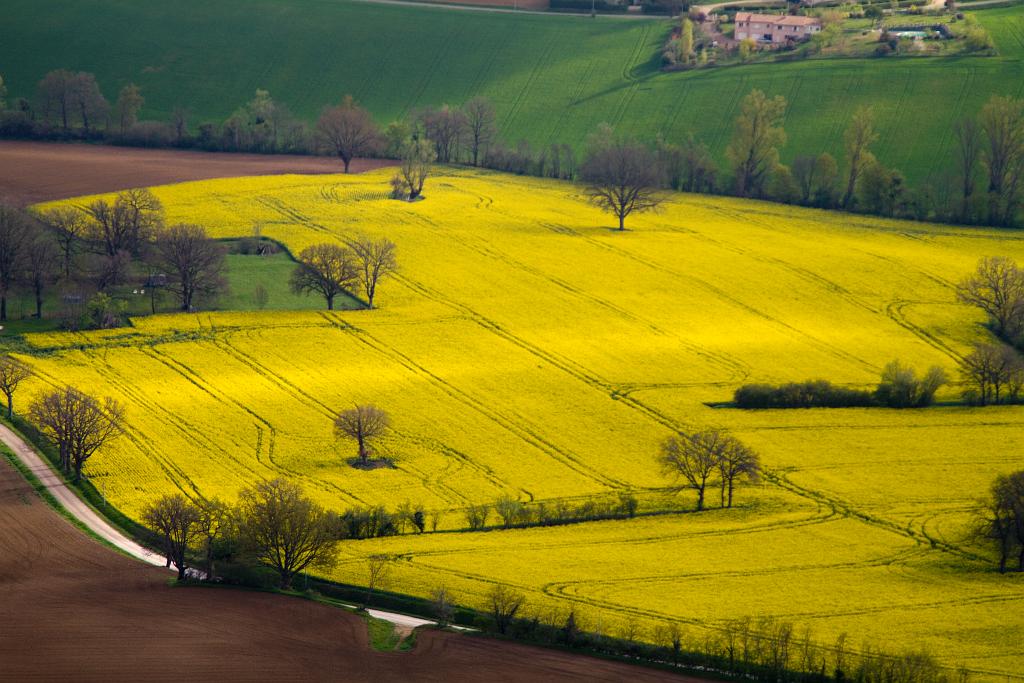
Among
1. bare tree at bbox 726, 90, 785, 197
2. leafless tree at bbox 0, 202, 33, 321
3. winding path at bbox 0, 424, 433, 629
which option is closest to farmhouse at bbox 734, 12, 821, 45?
bare tree at bbox 726, 90, 785, 197

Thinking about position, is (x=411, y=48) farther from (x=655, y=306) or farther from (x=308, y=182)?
(x=655, y=306)

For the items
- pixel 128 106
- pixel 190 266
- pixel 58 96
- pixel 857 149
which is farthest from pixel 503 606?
pixel 58 96

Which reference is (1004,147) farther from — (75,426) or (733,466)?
(75,426)

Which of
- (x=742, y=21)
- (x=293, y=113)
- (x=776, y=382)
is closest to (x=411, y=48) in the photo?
(x=293, y=113)

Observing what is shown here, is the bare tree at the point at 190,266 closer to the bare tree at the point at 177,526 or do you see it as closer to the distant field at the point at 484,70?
the bare tree at the point at 177,526

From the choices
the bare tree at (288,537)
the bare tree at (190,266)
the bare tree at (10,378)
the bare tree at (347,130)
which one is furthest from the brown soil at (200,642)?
the bare tree at (347,130)

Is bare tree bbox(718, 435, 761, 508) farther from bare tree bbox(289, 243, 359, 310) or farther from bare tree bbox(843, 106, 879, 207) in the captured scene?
bare tree bbox(843, 106, 879, 207)
